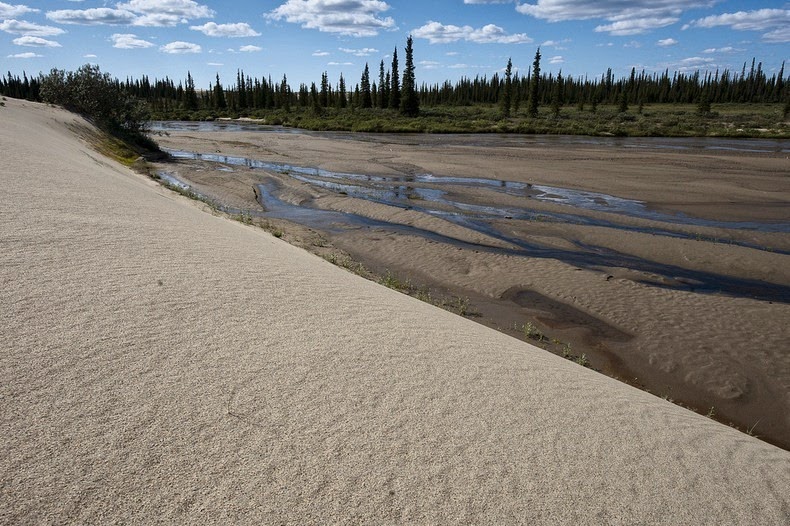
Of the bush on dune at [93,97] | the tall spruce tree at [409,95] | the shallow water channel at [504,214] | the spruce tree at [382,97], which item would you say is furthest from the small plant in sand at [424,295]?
the spruce tree at [382,97]

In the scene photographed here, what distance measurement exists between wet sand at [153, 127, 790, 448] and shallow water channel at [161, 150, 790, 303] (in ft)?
0.31

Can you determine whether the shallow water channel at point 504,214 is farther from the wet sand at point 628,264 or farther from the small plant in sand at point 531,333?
the small plant in sand at point 531,333

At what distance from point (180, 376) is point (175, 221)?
5273mm

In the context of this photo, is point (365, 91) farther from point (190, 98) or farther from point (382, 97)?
point (190, 98)

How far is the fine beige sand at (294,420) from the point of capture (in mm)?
2396

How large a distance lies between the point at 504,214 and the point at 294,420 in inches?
539

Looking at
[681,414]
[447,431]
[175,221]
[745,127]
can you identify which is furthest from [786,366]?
[745,127]

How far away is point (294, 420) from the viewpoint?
2.99 metres

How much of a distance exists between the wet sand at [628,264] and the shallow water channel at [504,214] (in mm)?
94

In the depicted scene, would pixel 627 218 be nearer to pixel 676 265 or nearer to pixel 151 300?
pixel 676 265

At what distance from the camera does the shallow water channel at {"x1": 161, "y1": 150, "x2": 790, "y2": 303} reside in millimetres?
10609

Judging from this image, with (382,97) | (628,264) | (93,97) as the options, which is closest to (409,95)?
(382,97)

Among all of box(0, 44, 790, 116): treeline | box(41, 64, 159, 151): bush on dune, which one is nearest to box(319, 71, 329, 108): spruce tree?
box(0, 44, 790, 116): treeline

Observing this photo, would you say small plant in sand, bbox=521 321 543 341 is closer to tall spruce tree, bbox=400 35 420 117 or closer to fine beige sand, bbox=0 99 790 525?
fine beige sand, bbox=0 99 790 525
